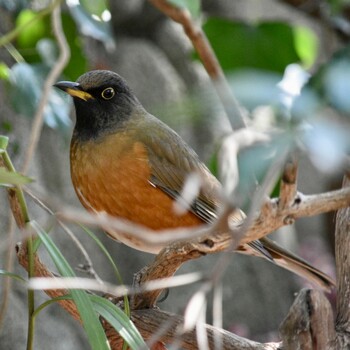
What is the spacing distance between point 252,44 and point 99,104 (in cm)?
85

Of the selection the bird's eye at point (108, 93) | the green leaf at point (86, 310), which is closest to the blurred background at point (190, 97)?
the green leaf at point (86, 310)

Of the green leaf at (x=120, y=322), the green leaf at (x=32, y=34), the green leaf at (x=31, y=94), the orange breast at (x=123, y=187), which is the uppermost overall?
the green leaf at (x=32, y=34)

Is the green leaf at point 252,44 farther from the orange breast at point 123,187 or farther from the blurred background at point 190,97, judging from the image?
the orange breast at point 123,187

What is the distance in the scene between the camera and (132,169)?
3387 mm

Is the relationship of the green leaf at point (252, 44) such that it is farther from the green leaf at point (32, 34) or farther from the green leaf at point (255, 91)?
the green leaf at point (255, 91)

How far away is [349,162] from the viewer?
4.41 feet

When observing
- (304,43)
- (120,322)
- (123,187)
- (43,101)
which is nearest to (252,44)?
(304,43)

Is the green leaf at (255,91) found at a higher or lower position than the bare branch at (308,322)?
higher

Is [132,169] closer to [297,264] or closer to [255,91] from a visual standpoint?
[297,264]

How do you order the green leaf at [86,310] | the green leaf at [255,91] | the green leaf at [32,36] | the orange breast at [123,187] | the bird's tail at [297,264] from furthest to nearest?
1. the green leaf at [32,36]
2. the bird's tail at [297,264]
3. the orange breast at [123,187]
4. the green leaf at [86,310]
5. the green leaf at [255,91]

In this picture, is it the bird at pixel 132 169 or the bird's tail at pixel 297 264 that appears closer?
the bird at pixel 132 169

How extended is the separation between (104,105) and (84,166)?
1.18 feet

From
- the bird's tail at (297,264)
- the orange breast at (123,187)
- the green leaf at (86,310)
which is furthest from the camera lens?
the bird's tail at (297,264)

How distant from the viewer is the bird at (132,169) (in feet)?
11.0
